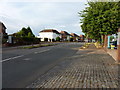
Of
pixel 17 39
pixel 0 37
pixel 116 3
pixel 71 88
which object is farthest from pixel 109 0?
pixel 17 39

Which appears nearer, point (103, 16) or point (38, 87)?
point (38, 87)

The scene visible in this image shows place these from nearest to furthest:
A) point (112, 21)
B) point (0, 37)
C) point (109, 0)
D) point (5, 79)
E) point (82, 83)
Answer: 1. point (82, 83)
2. point (5, 79)
3. point (112, 21)
4. point (109, 0)
5. point (0, 37)

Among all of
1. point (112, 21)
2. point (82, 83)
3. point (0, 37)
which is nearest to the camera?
point (82, 83)

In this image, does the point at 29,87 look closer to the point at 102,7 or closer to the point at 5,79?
the point at 5,79

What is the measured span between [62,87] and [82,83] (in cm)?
84

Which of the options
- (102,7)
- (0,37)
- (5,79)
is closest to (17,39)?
(0,37)

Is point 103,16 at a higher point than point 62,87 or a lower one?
higher

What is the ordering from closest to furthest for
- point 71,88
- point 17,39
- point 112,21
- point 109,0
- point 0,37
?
point 71,88 < point 112,21 < point 109,0 < point 0,37 < point 17,39

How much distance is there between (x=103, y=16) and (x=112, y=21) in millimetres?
943

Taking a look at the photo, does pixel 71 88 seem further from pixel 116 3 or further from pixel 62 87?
pixel 116 3

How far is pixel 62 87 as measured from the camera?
4.50m

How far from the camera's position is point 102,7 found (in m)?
13.1

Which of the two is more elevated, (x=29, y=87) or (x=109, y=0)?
(x=109, y=0)

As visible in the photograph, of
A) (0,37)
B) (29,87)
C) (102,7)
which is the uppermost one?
(102,7)
